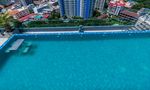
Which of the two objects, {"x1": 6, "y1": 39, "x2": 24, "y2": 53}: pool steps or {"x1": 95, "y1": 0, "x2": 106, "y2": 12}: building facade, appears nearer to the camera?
{"x1": 6, "y1": 39, "x2": 24, "y2": 53}: pool steps

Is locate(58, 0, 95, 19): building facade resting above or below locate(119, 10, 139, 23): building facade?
above

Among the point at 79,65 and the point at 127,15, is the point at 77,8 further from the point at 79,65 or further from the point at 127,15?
the point at 79,65

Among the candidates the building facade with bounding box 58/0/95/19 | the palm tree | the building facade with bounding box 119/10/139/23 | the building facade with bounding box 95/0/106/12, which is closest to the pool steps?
the palm tree

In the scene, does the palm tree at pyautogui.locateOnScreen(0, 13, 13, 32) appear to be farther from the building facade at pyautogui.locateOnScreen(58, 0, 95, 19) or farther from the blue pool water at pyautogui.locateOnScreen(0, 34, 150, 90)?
the building facade at pyautogui.locateOnScreen(58, 0, 95, 19)

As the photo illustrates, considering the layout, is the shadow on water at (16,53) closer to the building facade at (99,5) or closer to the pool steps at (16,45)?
the pool steps at (16,45)

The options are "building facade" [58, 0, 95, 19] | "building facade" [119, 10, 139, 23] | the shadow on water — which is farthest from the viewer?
"building facade" [119, 10, 139, 23]

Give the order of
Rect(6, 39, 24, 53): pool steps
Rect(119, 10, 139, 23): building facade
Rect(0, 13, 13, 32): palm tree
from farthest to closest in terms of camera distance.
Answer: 1. Rect(119, 10, 139, 23): building facade
2. Rect(0, 13, 13, 32): palm tree
3. Rect(6, 39, 24, 53): pool steps

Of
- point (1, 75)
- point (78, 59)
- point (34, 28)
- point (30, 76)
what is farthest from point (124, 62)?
point (34, 28)
